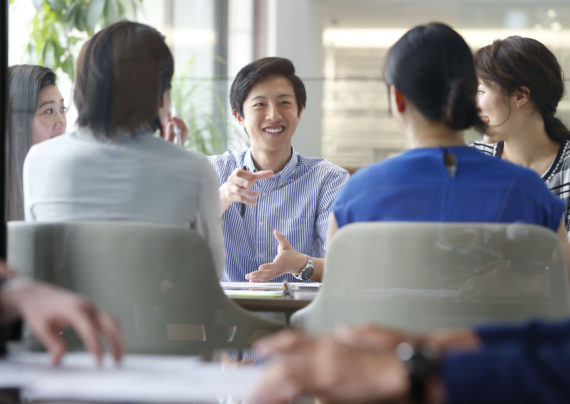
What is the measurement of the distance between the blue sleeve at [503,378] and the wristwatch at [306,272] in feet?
4.57

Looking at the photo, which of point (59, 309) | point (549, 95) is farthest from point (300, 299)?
point (549, 95)

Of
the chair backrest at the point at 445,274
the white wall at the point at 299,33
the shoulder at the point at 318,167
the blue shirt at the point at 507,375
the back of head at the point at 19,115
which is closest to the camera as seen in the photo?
the blue shirt at the point at 507,375

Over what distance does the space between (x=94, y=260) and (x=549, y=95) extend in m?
1.39

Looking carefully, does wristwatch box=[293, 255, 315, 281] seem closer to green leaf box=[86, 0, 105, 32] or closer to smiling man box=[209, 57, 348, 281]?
smiling man box=[209, 57, 348, 281]

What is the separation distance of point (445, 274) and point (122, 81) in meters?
0.65

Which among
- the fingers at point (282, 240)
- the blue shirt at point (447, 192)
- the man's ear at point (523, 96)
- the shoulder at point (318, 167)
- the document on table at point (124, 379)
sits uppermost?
the man's ear at point (523, 96)

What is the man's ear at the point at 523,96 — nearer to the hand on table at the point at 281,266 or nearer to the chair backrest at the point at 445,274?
the hand on table at the point at 281,266

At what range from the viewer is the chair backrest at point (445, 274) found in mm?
1230

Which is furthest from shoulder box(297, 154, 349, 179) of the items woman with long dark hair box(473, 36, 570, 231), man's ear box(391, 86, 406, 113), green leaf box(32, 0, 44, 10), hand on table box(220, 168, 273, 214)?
green leaf box(32, 0, 44, 10)

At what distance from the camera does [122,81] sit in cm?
135

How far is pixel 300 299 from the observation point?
1.47 m

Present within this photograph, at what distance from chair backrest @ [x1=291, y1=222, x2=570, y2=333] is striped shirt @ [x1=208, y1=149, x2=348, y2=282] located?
33.9 inches

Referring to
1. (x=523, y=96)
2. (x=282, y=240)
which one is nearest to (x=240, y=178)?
(x=282, y=240)

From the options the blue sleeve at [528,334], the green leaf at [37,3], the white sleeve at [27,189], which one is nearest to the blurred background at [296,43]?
the green leaf at [37,3]
